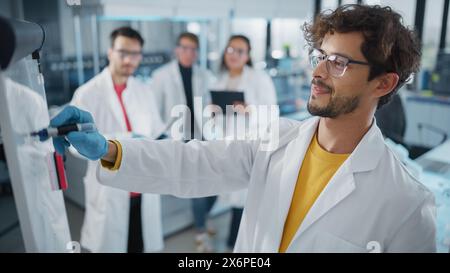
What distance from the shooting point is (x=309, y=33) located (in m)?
1.05

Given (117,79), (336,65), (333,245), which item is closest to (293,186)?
(333,245)

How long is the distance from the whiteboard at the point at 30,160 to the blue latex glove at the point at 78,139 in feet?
0.09

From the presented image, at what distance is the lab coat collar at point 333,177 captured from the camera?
0.87m

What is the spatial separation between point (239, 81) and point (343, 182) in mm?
1629

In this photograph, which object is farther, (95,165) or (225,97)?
(225,97)

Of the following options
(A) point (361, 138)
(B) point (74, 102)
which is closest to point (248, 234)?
(A) point (361, 138)

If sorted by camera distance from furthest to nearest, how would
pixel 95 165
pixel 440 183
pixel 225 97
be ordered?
pixel 225 97, pixel 95 165, pixel 440 183

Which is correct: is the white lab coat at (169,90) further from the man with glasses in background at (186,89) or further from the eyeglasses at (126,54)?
the eyeglasses at (126,54)

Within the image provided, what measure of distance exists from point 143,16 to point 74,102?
1.30 meters

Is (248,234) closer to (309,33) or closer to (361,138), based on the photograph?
(361,138)

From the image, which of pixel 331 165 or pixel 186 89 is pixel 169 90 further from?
pixel 331 165

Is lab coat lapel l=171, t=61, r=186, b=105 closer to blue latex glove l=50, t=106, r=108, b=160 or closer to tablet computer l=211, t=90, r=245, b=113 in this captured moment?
tablet computer l=211, t=90, r=245, b=113

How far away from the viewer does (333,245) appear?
84 cm

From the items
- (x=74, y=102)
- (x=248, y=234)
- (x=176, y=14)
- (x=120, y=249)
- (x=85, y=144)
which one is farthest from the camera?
(x=176, y=14)
